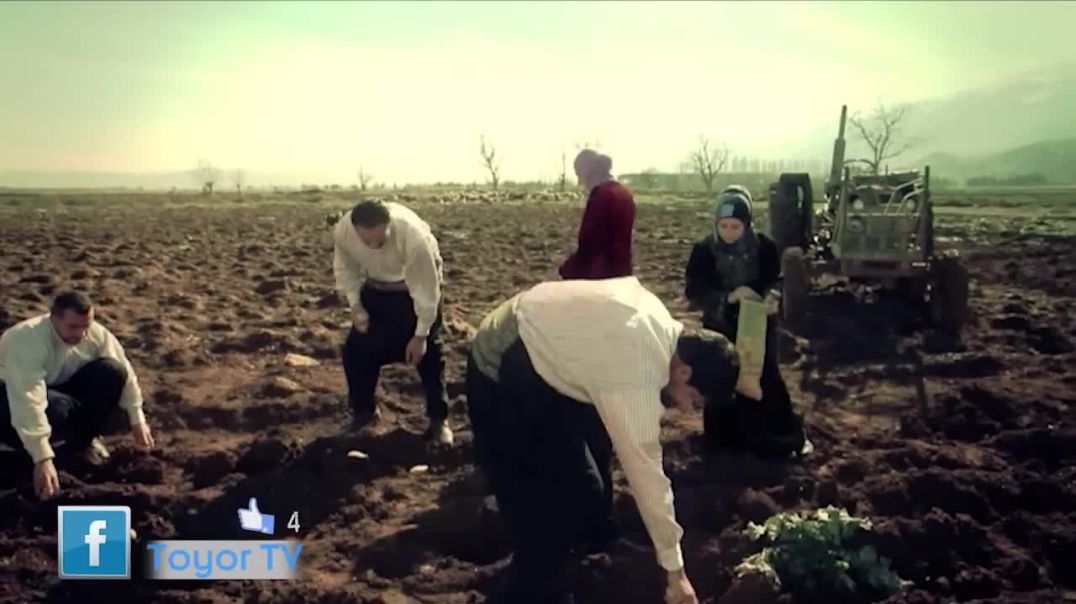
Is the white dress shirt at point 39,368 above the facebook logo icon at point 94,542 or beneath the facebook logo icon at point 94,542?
above

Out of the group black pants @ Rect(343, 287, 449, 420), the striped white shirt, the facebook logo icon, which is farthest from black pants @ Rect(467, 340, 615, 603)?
black pants @ Rect(343, 287, 449, 420)

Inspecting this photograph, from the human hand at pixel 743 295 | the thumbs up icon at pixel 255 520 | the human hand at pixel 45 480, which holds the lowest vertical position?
the thumbs up icon at pixel 255 520

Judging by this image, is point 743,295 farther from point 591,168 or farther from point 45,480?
point 45,480

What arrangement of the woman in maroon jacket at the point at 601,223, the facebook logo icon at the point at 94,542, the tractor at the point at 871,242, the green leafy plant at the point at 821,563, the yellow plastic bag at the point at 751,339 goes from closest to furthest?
1. the green leafy plant at the point at 821,563
2. the facebook logo icon at the point at 94,542
3. the yellow plastic bag at the point at 751,339
4. the woman in maroon jacket at the point at 601,223
5. the tractor at the point at 871,242

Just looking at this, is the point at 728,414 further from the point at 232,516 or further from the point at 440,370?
the point at 232,516

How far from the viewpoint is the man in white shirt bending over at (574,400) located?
2.54 m

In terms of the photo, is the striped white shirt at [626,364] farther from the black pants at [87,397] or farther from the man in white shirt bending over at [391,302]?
the black pants at [87,397]

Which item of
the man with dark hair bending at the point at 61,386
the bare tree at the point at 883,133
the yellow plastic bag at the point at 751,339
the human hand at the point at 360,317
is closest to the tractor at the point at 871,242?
the bare tree at the point at 883,133

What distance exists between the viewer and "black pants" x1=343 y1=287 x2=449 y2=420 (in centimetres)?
451

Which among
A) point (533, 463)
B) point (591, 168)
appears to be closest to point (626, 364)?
point (533, 463)

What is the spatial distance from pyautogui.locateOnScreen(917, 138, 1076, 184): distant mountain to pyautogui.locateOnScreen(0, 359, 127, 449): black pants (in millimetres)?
4720

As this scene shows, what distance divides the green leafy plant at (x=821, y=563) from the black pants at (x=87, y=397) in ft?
8.44

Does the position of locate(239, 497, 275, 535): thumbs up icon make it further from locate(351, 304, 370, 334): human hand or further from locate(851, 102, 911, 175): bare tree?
locate(851, 102, 911, 175): bare tree

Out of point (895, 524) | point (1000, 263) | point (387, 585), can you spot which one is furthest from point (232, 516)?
point (1000, 263)
